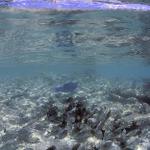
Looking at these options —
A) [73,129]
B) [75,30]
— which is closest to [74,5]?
[75,30]

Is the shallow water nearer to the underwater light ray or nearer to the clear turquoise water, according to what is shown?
the clear turquoise water

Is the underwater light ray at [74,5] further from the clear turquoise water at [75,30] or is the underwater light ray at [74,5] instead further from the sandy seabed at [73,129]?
the sandy seabed at [73,129]

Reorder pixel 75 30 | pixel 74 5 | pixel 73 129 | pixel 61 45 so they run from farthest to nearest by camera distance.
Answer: pixel 61 45, pixel 75 30, pixel 74 5, pixel 73 129

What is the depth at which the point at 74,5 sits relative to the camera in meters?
14.1

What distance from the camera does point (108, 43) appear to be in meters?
24.6

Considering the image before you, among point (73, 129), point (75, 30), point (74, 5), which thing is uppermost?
point (74, 5)

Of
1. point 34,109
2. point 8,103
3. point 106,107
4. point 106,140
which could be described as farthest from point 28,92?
point 106,140

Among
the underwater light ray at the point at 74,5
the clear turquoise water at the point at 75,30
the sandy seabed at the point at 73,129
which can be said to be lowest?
the sandy seabed at the point at 73,129

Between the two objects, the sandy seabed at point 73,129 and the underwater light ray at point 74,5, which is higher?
the underwater light ray at point 74,5

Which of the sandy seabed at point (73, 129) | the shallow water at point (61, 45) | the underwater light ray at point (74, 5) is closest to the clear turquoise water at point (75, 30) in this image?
the shallow water at point (61, 45)

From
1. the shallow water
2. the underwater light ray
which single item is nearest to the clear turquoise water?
the shallow water

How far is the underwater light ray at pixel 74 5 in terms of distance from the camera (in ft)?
45.2

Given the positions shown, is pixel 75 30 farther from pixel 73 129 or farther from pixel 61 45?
pixel 73 129

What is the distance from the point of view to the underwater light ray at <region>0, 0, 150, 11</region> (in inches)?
543
